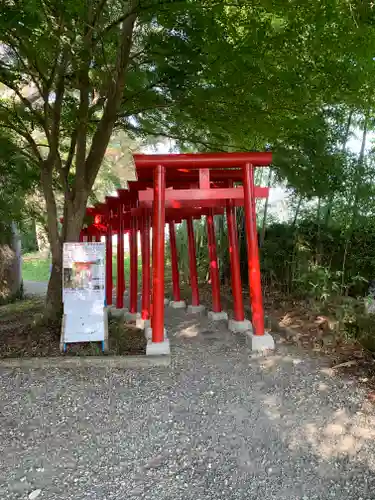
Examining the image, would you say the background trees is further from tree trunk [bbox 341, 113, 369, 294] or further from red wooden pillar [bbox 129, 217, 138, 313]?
red wooden pillar [bbox 129, 217, 138, 313]

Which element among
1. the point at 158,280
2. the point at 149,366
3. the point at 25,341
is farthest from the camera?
the point at 25,341

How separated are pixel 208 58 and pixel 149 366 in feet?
9.90

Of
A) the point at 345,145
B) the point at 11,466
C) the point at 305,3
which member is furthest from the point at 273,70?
the point at 11,466

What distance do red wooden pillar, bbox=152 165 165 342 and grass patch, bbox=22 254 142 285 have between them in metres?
10.3

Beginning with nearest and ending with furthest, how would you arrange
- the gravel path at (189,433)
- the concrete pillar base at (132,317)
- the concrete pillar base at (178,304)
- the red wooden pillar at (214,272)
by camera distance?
1. the gravel path at (189,433)
2. the red wooden pillar at (214,272)
3. the concrete pillar base at (132,317)
4. the concrete pillar base at (178,304)

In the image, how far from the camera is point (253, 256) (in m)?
4.25

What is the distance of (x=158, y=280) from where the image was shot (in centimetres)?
403

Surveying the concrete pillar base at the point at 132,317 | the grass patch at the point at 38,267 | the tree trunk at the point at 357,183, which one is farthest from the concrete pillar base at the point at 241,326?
the grass patch at the point at 38,267

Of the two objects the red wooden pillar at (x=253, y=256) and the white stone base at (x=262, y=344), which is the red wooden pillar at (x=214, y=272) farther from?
the white stone base at (x=262, y=344)

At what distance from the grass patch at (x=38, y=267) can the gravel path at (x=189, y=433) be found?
10865 millimetres

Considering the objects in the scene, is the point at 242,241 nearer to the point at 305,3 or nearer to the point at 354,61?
the point at 354,61

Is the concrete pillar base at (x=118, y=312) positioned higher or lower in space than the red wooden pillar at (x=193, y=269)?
lower

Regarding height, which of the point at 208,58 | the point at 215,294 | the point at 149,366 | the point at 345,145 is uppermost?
the point at 208,58

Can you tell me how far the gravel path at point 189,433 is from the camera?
7.61 feet
